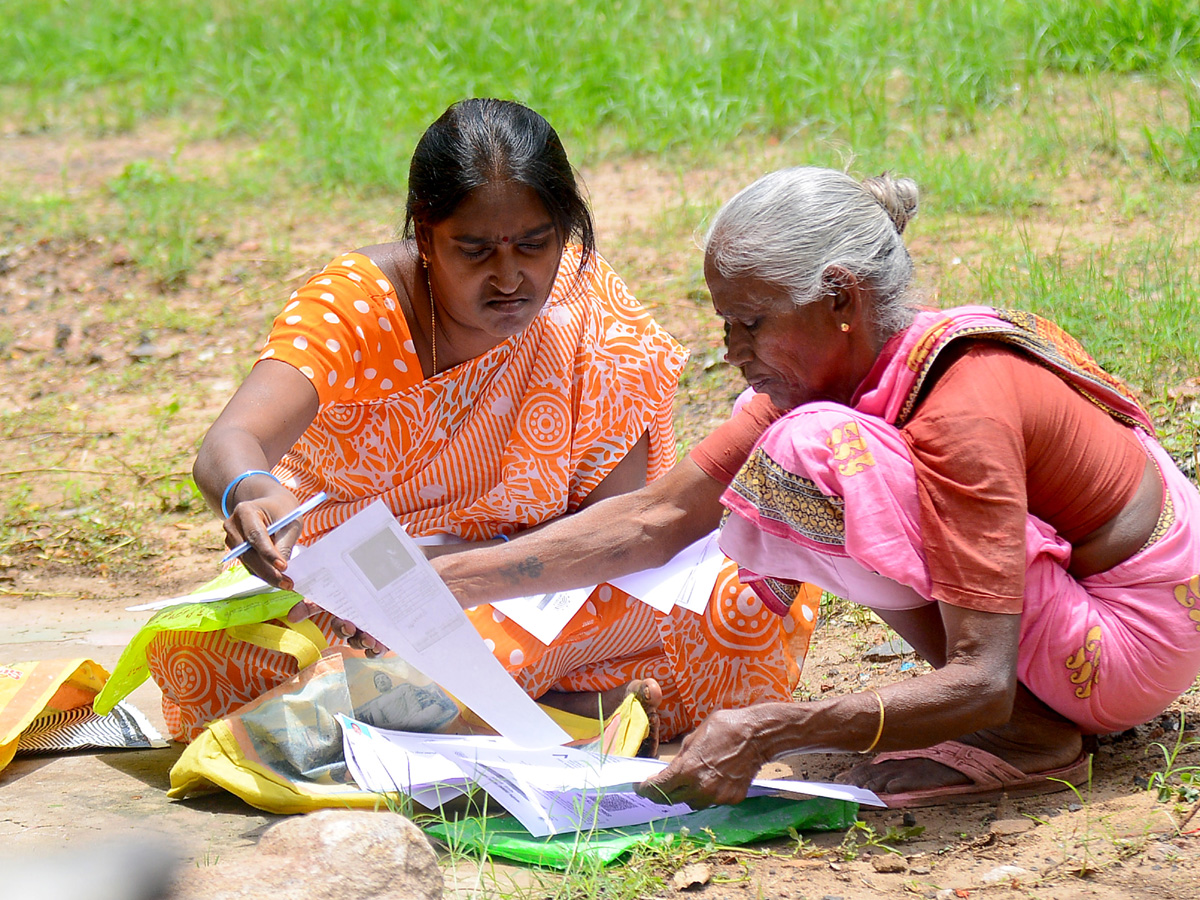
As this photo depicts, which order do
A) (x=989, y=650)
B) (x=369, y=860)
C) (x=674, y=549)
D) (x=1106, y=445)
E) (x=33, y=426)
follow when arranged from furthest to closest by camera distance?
1. (x=33, y=426)
2. (x=674, y=549)
3. (x=1106, y=445)
4. (x=989, y=650)
5. (x=369, y=860)

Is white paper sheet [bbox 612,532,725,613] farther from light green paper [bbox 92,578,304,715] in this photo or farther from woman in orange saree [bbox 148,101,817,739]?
light green paper [bbox 92,578,304,715]

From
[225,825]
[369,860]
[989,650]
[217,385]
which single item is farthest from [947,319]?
[217,385]

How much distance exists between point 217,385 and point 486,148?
321 centimetres

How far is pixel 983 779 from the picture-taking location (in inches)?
96.6

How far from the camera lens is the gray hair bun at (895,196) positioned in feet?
8.01

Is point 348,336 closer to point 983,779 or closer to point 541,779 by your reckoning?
point 541,779

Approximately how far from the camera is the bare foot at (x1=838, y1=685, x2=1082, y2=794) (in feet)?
8.04

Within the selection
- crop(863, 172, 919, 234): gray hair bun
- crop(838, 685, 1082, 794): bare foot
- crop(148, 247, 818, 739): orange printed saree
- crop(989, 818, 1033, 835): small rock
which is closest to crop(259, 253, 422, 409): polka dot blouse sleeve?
crop(148, 247, 818, 739): orange printed saree

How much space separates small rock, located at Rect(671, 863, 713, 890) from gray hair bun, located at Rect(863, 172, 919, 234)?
1264 millimetres

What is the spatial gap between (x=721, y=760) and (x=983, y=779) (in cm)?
61

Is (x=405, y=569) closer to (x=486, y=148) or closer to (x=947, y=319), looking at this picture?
(x=486, y=148)

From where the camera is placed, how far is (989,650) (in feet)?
7.09

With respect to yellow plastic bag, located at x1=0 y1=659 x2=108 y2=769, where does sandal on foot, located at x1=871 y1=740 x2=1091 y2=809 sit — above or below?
below

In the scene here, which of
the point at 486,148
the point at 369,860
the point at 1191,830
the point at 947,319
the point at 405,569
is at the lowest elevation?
the point at 1191,830
